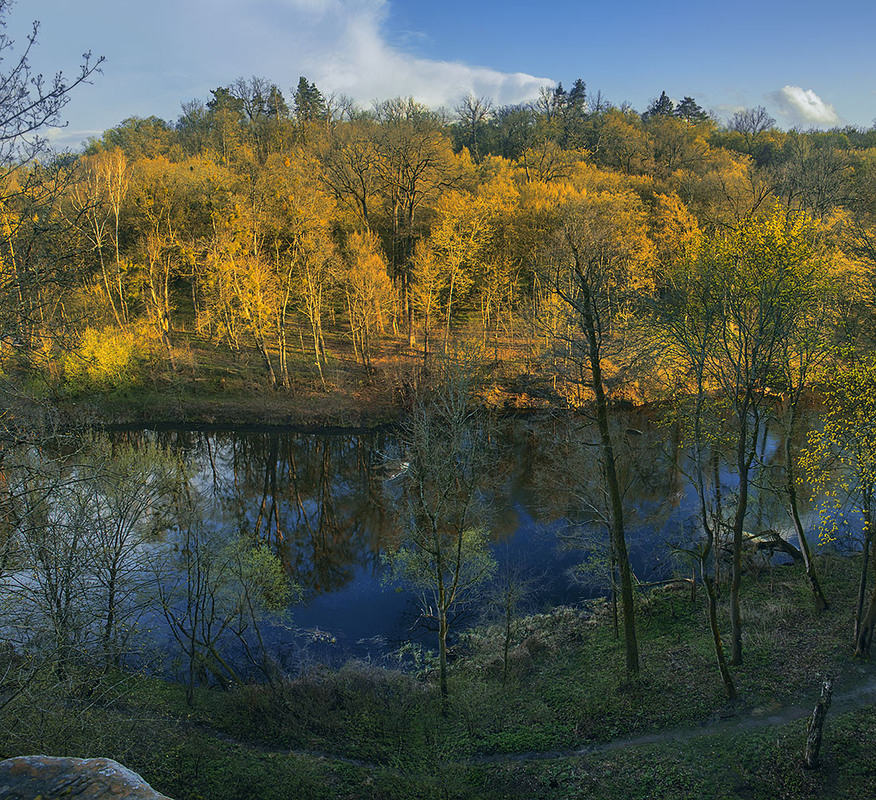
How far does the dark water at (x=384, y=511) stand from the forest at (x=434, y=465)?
76 centimetres

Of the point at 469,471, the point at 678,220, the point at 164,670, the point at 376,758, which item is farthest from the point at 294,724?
the point at 678,220

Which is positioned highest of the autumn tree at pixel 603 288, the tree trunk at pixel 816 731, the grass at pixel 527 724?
the autumn tree at pixel 603 288

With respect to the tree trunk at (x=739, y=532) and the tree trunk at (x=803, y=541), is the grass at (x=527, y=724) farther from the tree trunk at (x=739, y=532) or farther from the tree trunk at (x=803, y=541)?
the tree trunk at (x=739, y=532)

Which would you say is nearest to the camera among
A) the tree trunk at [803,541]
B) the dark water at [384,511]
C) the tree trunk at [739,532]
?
the tree trunk at [739,532]

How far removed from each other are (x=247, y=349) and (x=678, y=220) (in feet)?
108

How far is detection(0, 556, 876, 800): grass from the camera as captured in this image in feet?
29.7

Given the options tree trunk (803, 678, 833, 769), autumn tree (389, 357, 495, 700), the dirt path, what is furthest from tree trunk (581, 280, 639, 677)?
tree trunk (803, 678, 833, 769)

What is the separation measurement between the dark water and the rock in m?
11.6

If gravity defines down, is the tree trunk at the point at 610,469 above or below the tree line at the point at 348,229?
below

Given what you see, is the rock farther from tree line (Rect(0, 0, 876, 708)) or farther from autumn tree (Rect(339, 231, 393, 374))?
autumn tree (Rect(339, 231, 393, 374))

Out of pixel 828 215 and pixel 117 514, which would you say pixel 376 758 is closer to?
pixel 117 514

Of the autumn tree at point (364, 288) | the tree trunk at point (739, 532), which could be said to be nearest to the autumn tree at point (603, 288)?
the tree trunk at point (739, 532)

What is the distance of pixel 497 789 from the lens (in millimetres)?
9578

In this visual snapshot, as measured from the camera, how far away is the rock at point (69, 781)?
12.0 feet
